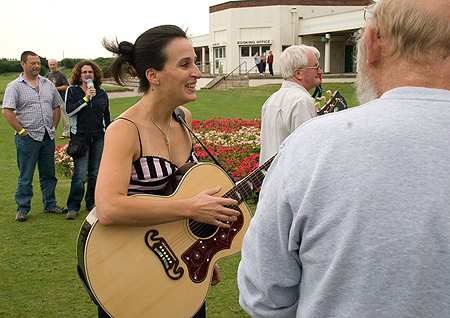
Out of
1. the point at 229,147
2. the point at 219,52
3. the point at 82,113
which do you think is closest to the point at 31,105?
the point at 82,113

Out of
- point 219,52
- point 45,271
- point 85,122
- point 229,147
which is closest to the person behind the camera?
point 45,271

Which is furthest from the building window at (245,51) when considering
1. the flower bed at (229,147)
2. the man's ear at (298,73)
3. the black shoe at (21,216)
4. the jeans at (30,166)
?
the man's ear at (298,73)

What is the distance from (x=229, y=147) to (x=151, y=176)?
262 inches

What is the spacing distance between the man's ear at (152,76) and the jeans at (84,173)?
4.25 meters

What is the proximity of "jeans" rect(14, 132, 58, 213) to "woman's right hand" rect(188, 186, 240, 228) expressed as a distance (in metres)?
4.71

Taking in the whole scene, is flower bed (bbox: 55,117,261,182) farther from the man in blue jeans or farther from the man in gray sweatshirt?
the man in gray sweatshirt

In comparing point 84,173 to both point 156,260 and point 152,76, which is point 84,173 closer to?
point 152,76

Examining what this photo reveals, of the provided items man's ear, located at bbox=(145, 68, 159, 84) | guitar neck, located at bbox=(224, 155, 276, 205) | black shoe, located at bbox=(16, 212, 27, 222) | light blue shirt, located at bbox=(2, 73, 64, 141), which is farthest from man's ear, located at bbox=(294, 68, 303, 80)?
black shoe, located at bbox=(16, 212, 27, 222)

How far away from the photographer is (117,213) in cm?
203

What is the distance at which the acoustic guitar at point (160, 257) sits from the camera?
2070 millimetres

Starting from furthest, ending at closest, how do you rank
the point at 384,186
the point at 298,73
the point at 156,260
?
the point at 298,73, the point at 156,260, the point at 384,186

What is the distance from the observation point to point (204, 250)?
7.84ft

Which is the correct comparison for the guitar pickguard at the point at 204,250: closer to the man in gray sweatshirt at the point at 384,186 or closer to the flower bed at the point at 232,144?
the man in gray sweatshirt at the point at 384,186

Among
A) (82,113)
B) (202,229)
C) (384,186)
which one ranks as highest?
(384,186)
